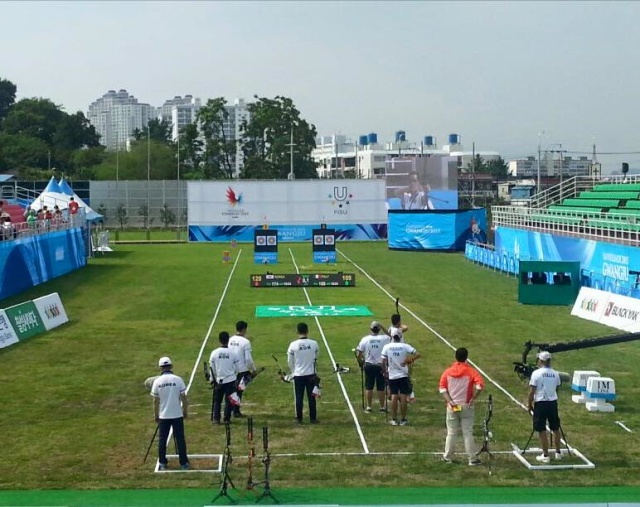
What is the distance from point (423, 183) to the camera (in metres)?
78.2

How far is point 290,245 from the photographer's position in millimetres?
71250

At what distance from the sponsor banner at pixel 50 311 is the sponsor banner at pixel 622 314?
1719 centimetres

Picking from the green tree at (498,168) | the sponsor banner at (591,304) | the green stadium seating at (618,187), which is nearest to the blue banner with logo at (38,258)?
the sponsor banner at (591,304)

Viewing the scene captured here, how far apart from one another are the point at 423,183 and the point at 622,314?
2030 inches

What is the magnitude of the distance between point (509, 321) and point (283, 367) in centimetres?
1049

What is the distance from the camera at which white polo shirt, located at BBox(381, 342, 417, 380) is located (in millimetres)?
15531

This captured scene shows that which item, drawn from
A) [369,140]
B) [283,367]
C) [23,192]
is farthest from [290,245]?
[369,140]

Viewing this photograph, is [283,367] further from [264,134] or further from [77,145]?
[77,145]

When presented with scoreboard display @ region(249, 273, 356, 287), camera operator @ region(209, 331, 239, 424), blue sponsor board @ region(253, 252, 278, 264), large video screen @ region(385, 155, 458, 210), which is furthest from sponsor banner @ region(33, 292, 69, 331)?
large video screen @ region(385, 155, 458, 210)

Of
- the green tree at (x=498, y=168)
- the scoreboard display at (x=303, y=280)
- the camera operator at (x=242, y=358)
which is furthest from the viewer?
the green tree at (x=498, y=168)

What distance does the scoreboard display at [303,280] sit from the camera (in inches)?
1537

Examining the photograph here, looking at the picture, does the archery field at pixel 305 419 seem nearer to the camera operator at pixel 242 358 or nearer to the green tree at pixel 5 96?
the camera operator at pixel 242 358

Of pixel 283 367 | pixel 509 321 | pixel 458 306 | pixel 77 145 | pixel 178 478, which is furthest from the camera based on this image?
pixel 77 145

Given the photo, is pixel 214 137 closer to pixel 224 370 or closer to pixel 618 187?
pixel 618 187
